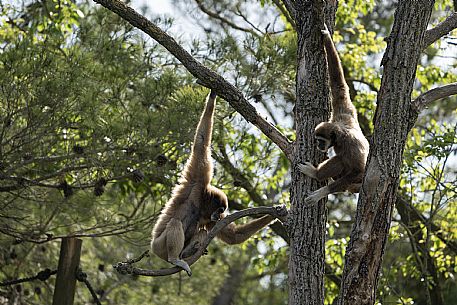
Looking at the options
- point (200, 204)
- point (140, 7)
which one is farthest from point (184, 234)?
point (140, 7)

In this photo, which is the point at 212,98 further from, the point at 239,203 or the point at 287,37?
the point at 239,203

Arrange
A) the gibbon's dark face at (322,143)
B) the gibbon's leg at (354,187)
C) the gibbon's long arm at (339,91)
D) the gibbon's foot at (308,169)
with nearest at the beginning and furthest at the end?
the gibbon's foot at (308,169)
the gibbon's dark face at (322,143)
the gibbon's leg at (354,187)
the gibbon's long arm at (339,91)

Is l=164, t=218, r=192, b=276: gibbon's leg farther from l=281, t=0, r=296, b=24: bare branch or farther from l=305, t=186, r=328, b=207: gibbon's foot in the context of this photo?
l=281, t=0, r=296, b=24: bare branch

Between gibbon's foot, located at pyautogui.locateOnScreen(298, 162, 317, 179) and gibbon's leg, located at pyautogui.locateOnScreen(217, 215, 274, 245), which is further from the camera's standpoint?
gibbon's leg, located at pyautogui.locateOnScreen(217, 215, 274, 245)

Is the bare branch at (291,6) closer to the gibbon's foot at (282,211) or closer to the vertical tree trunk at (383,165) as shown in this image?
the vertical tree trunk at (383,165)

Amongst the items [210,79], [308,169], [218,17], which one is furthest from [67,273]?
[218,17]

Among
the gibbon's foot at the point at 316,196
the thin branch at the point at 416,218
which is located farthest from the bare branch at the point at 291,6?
the thin branch at the point at 416,218

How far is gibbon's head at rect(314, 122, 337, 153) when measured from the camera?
5.61 m

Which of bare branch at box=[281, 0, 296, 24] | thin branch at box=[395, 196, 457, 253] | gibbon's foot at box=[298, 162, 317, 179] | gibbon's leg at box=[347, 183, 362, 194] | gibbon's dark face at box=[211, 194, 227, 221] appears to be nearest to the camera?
gibbon's foot at box=[298, 162, 317, 179]

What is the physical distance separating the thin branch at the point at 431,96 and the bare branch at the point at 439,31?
1.15 feet

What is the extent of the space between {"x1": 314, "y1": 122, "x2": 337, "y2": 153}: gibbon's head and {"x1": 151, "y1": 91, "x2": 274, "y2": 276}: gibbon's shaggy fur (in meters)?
1.24

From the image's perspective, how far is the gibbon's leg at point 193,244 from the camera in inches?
286

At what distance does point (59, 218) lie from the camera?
31.9 feet

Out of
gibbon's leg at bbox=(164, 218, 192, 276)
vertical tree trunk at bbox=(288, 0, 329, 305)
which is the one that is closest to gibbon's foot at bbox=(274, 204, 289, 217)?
vertical tree trunk at bbox=(288, 0, 329, 305)
